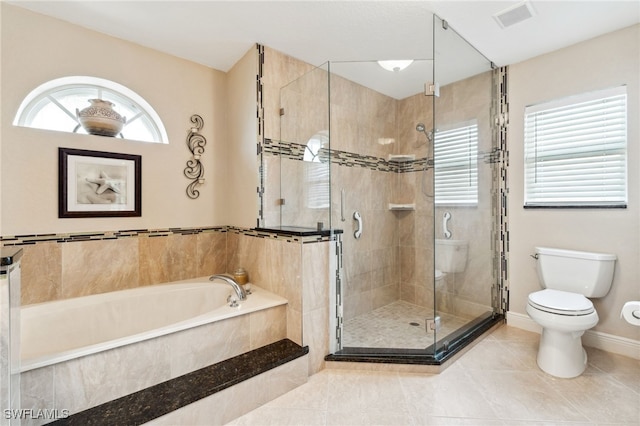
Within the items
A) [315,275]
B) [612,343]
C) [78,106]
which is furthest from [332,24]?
[612,343]

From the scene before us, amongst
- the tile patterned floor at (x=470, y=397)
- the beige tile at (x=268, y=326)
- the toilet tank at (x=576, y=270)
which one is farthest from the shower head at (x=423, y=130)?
the beige tile at (x=268, y=326)

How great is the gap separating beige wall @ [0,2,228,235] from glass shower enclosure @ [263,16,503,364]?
739 millimetres

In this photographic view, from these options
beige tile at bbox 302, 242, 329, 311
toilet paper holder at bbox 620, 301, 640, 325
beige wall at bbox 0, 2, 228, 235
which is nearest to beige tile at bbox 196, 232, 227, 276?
beige wall at bbox 0, 2, 228, 235

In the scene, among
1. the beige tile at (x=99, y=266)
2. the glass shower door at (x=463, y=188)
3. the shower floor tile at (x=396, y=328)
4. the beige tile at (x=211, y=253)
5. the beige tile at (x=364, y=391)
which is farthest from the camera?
the beige tile at (x=211, y=253)

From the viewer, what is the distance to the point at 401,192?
2.95 m

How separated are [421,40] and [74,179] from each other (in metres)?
2.81

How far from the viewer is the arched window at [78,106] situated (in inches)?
77.1

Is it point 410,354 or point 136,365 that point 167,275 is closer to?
point 136,365

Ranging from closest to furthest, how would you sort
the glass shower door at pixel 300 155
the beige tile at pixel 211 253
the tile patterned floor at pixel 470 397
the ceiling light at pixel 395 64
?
the tile patterned floor at pixel 470 397
the glass shower door at pixel 300 155
the ceiling light at pixel 395 64
the beige tile at pixel 211 253

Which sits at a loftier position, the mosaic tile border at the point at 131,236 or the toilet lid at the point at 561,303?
the mosaic tile border at the point at 131,236

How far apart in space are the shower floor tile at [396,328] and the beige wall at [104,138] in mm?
1601

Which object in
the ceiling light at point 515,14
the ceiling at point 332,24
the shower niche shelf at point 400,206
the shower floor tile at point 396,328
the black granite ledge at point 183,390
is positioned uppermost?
the ceiling at point 332,24

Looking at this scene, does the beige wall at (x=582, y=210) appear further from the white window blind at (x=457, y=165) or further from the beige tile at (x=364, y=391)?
the beige tile at (x=364, y=391)

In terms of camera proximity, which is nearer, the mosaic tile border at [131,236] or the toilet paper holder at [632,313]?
the toilet paper holder at [632,313]
